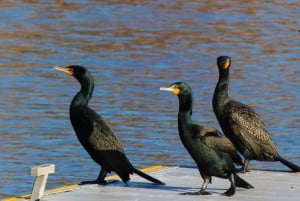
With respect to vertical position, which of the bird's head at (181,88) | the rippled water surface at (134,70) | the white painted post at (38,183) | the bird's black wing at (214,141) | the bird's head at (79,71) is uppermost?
the bird's head at (181,88)

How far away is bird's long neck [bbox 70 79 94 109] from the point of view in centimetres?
1160

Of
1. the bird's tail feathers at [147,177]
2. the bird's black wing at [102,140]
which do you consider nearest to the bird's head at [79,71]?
the bird's black wing at [102,140]

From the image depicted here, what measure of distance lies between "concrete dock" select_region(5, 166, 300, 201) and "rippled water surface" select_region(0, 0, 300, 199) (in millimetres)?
2282

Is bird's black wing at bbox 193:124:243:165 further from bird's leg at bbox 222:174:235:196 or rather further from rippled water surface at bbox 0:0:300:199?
rippled water surface at bbox 0:0:300:199

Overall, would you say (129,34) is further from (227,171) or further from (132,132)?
(227,171)

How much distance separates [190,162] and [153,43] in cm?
1400

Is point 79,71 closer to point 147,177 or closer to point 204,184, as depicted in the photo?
point 147,177

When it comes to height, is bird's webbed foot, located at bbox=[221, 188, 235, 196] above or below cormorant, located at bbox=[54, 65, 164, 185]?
below

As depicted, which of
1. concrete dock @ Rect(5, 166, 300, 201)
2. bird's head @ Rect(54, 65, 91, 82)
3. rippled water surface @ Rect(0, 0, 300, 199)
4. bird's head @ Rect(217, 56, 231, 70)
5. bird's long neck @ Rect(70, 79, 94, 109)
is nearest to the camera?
concrete dock @ Rect(5, 166, 300, 201)

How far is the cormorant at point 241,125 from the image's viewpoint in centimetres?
1198

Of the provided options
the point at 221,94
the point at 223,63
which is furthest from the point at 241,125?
the point at 223,63

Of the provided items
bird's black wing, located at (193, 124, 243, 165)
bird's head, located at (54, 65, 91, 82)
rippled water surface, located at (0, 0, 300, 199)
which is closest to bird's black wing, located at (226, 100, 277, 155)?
bird's black wing, located at (193, 124, 243, 165)

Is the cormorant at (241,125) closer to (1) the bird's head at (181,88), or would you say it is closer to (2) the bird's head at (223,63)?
(2) the bird's head at (223,63)

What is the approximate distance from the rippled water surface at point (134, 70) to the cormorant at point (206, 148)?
10.7 feet
